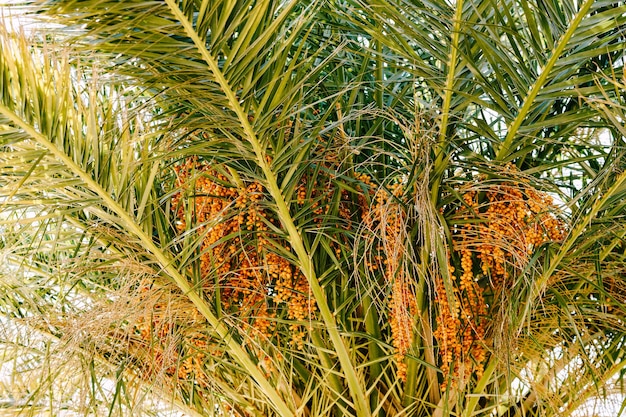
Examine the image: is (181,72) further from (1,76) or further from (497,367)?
(497,367)

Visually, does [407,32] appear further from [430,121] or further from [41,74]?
[41,74]

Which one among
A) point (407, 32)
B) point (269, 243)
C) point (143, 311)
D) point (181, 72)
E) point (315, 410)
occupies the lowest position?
point (315, 410)

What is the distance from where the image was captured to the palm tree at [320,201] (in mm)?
1016

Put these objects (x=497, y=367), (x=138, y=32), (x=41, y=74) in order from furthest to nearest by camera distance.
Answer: (x=497, y=367)
(x=41, y=74)
(x=138, y=32)

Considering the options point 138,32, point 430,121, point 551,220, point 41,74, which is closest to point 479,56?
point 430,121

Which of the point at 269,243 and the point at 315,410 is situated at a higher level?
the point at 269,243

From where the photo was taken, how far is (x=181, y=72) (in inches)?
37.9

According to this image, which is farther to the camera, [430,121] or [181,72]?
[430,121]

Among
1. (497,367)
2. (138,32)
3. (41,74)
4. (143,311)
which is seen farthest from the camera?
(497,367)

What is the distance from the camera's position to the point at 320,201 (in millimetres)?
1271

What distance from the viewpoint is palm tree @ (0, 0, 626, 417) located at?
1.02 m

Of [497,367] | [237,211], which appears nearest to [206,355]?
[237,211]

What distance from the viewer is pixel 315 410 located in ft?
4.43

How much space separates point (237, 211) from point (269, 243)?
0.10m
